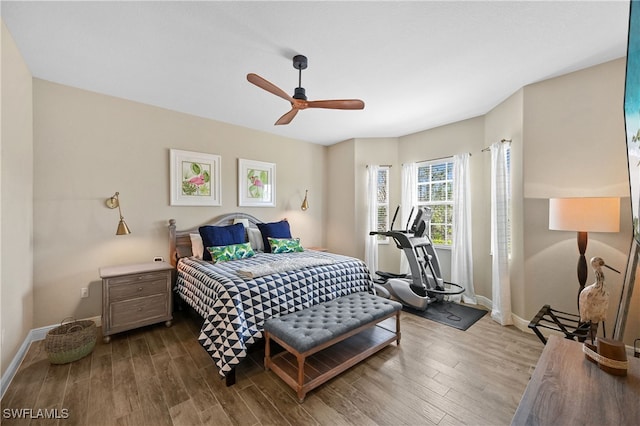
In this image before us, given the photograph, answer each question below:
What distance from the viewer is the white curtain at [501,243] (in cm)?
304

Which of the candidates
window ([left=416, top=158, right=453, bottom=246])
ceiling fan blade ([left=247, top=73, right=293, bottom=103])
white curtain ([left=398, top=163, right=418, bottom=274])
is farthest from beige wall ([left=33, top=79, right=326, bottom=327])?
window ([left=416, top=158, right=453, bottom=246])

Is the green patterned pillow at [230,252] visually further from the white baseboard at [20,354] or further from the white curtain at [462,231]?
the white curtain at [462,231]

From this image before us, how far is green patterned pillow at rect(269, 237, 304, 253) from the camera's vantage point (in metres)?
3.71

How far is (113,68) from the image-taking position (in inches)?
98.2

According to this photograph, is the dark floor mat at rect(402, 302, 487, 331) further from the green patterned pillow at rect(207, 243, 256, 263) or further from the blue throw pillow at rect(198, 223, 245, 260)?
the blue throw pillow at rect(198, 223, 245, 260)

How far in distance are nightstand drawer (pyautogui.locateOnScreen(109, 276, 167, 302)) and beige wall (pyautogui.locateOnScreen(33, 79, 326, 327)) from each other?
631mm

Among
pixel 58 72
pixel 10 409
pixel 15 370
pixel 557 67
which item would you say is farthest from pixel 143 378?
pixel 557 67

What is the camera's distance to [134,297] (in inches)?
107

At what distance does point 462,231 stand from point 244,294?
332cm

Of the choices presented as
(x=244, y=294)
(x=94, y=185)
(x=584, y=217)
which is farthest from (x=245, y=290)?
(x=584, y=217)

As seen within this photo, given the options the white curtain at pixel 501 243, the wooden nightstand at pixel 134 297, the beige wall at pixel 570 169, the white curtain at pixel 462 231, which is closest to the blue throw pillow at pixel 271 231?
the wooden nightstand at pixel 134 297

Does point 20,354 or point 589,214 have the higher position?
point 589,214

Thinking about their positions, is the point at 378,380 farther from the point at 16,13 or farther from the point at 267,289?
the point at 16,13

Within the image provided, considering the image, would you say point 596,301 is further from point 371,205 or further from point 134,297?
point 134,297
